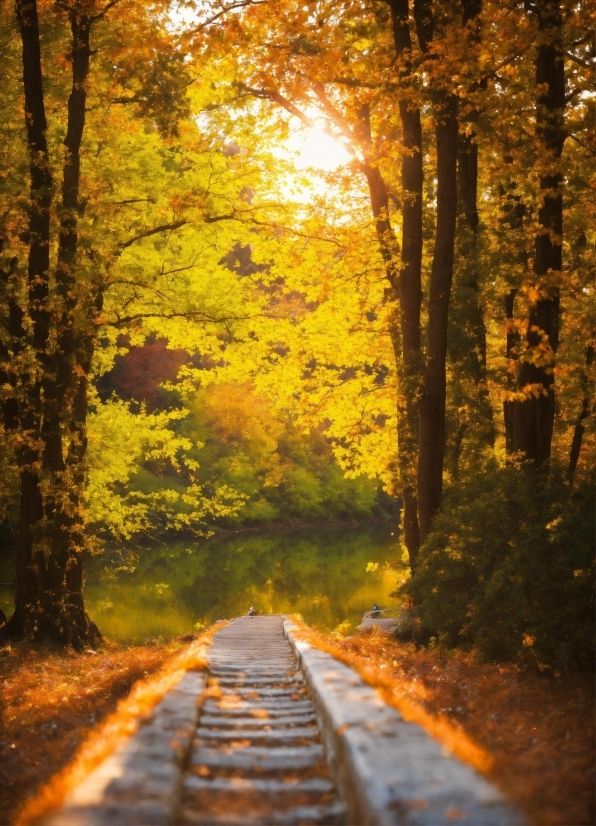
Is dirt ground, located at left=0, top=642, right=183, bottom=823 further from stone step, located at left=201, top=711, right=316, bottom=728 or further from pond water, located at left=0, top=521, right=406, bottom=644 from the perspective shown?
pond water, located at left=0, top=521, right=406, bottom=644

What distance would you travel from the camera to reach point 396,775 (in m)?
3.59

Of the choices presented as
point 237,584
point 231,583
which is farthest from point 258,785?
point 231,583

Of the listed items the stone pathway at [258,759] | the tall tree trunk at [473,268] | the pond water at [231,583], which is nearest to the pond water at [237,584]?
the pond water at [231,583]

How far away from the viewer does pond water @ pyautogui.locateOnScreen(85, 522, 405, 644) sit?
2878cm

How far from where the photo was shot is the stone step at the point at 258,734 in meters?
5.24

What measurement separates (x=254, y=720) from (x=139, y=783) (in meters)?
2.11

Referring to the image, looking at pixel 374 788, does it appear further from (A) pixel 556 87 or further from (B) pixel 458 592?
(A) pixel 556 87

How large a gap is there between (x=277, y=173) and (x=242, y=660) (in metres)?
12.1

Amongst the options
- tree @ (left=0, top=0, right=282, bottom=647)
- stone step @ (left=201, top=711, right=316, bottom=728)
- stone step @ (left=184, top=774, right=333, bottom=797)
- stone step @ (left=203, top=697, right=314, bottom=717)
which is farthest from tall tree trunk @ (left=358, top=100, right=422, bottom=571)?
Result: stone step @ (left=184, top=774, right=333, bottom=797)

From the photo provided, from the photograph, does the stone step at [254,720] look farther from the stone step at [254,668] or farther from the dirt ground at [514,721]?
the stone step at [254,668]

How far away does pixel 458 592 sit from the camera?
461 inches

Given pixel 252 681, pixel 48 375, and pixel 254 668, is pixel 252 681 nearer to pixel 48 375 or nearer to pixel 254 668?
pixel 254 668

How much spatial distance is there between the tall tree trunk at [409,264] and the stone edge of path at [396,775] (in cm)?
1026

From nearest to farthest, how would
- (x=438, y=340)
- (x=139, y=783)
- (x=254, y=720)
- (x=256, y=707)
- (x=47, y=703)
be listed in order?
(x=139, y=783) → (x=254, y=720) → (x=256, y=707) → (x=47, y=703) → (x=438, y=340)
